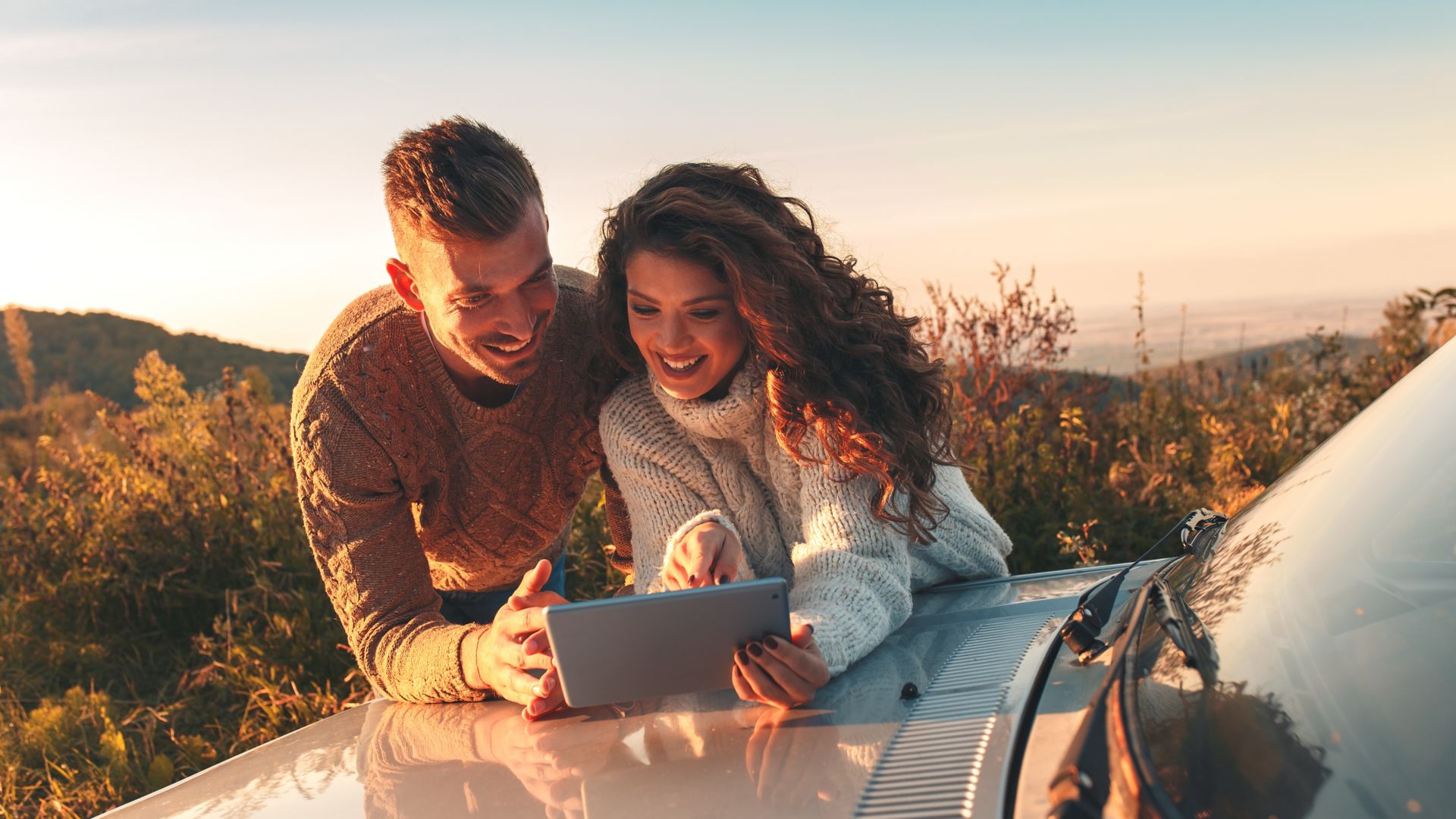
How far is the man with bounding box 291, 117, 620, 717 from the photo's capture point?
262 centimetres

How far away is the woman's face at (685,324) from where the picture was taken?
2.59 meters

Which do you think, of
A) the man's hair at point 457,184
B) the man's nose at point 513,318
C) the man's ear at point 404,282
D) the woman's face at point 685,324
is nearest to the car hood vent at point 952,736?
the woman's face at point 685,324

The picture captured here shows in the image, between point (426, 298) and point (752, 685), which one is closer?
point (752, 685)

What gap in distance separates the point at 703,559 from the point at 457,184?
1.10m

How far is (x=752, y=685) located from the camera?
1747 mm

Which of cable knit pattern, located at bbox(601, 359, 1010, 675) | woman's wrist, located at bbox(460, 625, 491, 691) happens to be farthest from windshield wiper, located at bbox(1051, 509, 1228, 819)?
woman's wrist, located at bbox(460, 625, 491, 691)

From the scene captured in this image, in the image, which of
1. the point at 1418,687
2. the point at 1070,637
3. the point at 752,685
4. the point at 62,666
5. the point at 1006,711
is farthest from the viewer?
the point at 62,666

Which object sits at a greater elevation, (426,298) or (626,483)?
(426,298)

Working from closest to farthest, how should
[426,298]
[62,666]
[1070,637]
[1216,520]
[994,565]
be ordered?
1. [1070,637]
2. [1216,520]
3. [994,565]
4. [426,298]
5. [62,666]

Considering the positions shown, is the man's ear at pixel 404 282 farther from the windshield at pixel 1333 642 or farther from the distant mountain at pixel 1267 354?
the distant mountain at pixel 1267 354

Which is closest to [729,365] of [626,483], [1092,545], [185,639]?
[626,483]

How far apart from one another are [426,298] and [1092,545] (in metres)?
2.52

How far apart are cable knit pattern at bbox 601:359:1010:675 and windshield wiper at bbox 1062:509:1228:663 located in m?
0.48

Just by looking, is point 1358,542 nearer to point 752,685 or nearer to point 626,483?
point 752,685
